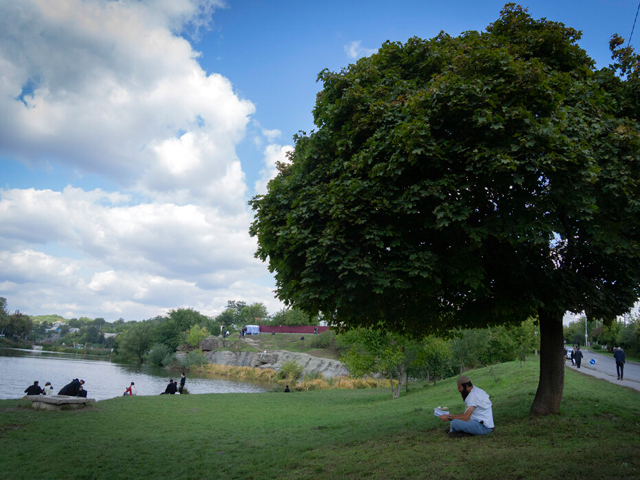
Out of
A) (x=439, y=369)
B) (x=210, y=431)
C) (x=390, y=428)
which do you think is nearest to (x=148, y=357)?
(x=439, y=369)

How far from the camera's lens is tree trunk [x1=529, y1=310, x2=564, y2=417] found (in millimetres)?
9961

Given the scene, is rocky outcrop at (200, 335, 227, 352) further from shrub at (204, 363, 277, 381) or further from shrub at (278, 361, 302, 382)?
shrub at (278, 361, 302, 382)

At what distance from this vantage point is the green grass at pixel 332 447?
690cm

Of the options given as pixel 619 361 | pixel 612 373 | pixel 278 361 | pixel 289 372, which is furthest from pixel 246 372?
pixel 619 361

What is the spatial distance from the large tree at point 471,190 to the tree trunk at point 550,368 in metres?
0.03

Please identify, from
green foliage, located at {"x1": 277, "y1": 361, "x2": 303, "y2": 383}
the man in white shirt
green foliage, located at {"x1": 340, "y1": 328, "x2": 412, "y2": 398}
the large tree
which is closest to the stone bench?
the large tree

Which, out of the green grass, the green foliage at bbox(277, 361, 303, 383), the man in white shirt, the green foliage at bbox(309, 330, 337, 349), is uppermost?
the man in white shirt

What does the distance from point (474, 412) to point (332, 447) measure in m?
3.64

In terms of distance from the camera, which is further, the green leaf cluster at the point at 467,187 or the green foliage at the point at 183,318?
the green foliage at the point at 183,318

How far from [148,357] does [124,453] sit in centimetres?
7098

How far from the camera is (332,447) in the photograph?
9898mm

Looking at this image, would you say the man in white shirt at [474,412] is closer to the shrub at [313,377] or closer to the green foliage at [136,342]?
the shrub at [313,377]

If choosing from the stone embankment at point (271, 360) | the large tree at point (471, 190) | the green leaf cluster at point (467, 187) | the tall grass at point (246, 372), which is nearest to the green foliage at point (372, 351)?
the large tree at point (471, 190)

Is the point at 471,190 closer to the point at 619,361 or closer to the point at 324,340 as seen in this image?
the point at 619,361
